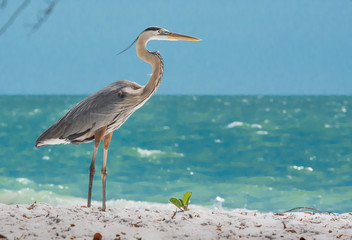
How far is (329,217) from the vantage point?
4328mm

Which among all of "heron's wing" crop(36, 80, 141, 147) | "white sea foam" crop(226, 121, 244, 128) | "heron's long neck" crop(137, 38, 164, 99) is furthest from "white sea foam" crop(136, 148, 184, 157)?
"heron's long neck" crop(137, 38, 164, 99)

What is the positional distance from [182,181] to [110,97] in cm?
859

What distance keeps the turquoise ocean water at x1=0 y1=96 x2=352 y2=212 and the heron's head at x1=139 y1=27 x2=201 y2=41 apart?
545 cm

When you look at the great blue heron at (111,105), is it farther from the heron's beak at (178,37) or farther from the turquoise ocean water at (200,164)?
the turquoise ocean water at (200,164)

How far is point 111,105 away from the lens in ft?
14.1

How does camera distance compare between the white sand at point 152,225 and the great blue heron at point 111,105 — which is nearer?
the white sand at point 152,225

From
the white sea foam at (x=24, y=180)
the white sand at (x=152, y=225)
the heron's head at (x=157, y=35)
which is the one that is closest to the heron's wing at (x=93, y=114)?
the heron's head at (x=157, y=35)

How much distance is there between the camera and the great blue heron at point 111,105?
4.31m

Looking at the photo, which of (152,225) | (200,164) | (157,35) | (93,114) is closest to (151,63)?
(157,35)

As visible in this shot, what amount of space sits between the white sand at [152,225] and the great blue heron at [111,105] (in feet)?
1.79

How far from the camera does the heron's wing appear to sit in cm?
430

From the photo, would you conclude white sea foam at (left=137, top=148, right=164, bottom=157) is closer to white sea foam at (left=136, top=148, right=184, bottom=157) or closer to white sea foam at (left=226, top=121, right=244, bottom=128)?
white sea foam at (left=136, top=148, right=184, bottom=157)

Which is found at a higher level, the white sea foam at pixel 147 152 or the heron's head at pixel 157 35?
the white sea foam at pixel 147 152

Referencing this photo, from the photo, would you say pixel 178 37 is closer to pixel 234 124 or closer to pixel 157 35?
pixel 157 35
